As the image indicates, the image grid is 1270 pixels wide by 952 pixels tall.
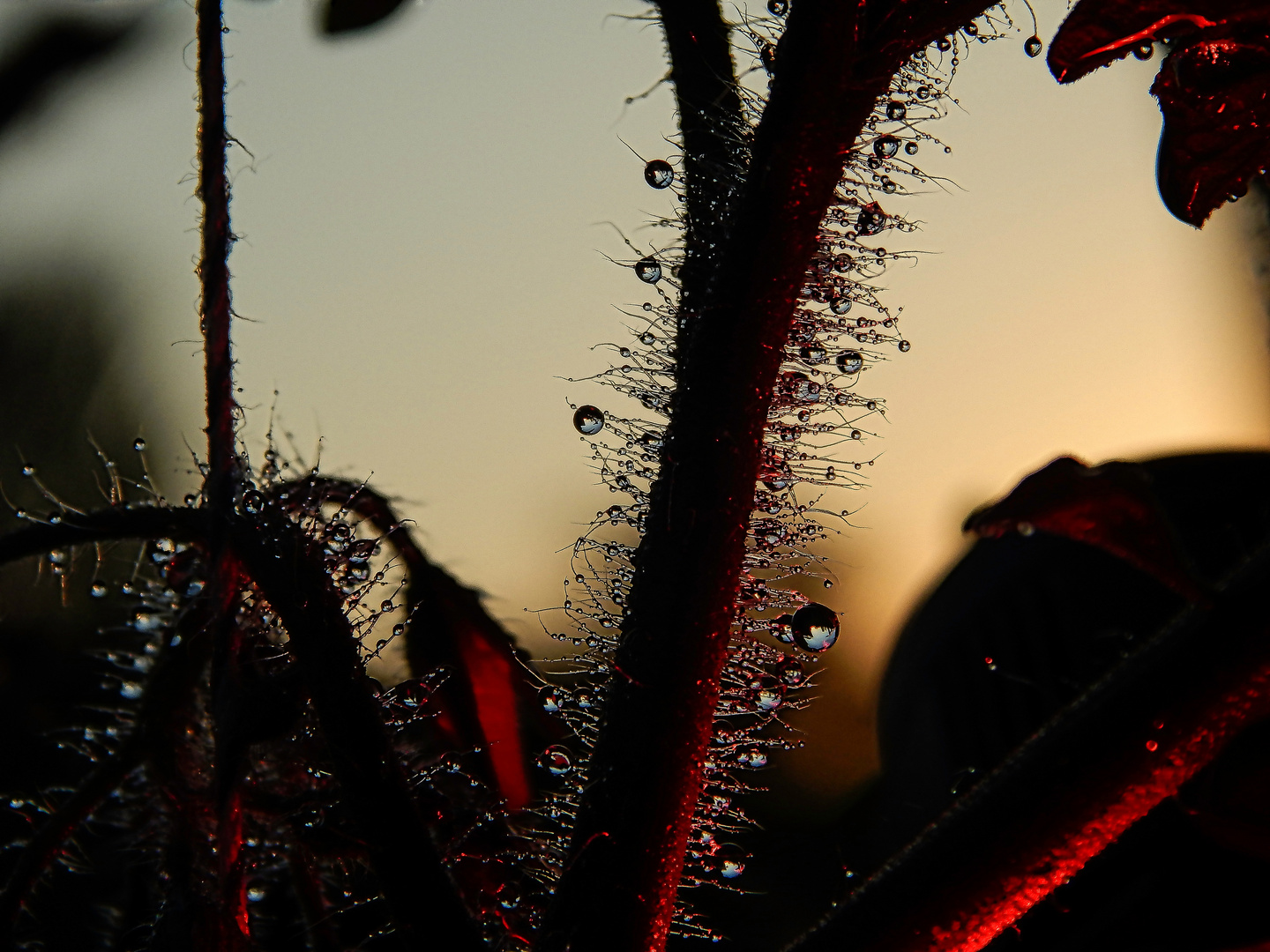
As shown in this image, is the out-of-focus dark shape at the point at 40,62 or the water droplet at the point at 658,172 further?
the out-of-focus dark shape at the point at 40,62

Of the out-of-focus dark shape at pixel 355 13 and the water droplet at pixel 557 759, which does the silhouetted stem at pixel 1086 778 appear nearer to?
the water droplet at pixel 557 759

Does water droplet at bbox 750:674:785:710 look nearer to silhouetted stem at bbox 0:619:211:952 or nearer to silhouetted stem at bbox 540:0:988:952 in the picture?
silhouetted stem at bbox 540:0:988:952

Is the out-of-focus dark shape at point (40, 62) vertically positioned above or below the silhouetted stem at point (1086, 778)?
above

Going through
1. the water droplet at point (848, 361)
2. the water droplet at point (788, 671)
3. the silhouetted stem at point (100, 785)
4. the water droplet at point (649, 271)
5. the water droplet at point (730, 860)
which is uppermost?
the water droplet at point (649, 271)

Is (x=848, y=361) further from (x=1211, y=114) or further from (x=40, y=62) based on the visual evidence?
(x=40, y=62)

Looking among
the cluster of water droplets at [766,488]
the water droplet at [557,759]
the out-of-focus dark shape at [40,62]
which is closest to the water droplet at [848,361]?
the cluster of water droplets at [766,488]

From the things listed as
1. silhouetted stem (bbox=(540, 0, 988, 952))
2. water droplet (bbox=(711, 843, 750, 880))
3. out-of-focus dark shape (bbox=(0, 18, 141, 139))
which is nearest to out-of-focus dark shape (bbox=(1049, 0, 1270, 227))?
silhouetted stem (bbox=(540, 0, 988, 952))

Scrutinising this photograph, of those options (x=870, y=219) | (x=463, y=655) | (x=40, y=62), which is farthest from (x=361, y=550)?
(x=40, y=62)
